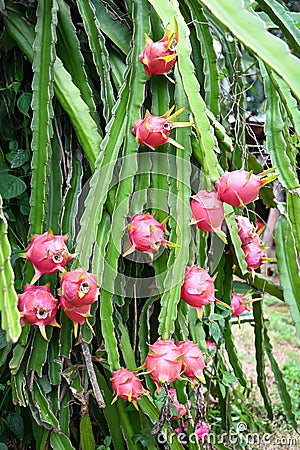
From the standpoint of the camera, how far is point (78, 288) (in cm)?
73

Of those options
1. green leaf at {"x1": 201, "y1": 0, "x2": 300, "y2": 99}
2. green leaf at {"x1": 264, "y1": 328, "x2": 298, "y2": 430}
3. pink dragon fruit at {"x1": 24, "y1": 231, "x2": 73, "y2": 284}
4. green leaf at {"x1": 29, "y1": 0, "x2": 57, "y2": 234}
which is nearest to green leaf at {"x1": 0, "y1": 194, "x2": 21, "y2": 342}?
pink dragon fruit at {"x1": 24, "y1": 231, "x2": 73, "y2": 284}

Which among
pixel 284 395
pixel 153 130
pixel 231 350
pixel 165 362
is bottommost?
pixel 284 395

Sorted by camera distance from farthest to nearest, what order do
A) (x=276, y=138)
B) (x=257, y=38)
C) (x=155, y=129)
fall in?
(x=276, y=138) < (x=155, y=129) < (x=257, y=38)

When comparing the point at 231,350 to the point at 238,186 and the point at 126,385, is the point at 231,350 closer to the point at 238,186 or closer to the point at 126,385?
the point at 126,385

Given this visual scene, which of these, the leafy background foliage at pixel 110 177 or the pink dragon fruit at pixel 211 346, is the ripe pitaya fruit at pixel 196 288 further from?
the pink dragon fruit at pixel 211 346

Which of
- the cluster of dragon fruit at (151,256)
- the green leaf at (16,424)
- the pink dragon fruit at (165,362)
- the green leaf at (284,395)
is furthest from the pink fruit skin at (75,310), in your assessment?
the green leaf at (284,395)

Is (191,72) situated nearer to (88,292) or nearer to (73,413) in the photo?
(88,292)

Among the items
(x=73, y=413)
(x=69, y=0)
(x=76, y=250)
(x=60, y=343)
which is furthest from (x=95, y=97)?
(x=73, y=413)

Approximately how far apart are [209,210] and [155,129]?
0.15m

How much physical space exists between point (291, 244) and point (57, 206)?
0.44 metres

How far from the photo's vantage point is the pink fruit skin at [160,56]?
0.83 metres

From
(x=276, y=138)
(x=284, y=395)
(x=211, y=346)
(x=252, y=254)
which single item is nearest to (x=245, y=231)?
(x=252, y=254)

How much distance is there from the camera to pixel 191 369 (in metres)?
0.81

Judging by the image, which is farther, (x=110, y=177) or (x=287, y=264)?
(x=287, y=264)
